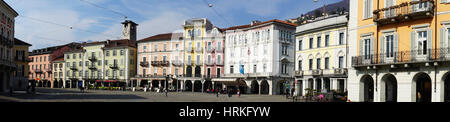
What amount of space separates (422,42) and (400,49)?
1339 mm

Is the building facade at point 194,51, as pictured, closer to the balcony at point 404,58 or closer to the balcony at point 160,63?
the balcony at point 160,63

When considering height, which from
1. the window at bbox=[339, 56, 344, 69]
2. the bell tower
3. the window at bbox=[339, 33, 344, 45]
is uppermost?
the bell tower

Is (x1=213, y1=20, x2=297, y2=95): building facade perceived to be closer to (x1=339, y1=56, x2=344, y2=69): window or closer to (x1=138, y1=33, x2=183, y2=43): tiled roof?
(x1=138, y1=33, x2=183, y2=43): tiled roof

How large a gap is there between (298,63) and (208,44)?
26.3m

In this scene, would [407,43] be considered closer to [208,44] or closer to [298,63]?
[298,63]

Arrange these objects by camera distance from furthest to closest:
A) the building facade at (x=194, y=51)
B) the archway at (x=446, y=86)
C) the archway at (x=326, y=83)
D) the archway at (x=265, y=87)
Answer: the building facade at (x=194, y=51) → the archway at (x=265, y=87) → the archway at (x=326, y=83) → the archway at (x=446, y=86)

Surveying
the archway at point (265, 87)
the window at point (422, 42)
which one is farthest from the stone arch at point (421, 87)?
the archway at point (265, 87)

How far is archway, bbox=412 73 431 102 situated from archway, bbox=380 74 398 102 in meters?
1.62

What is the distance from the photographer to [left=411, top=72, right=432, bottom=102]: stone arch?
21.6 m

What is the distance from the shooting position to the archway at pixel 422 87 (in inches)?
854

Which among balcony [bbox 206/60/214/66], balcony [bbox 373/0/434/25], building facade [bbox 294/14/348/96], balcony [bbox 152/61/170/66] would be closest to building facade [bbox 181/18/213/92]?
balcony [bbox 206/60/214/66]

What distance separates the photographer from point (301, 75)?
4153 centimetres

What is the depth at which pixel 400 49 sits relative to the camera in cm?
2228
